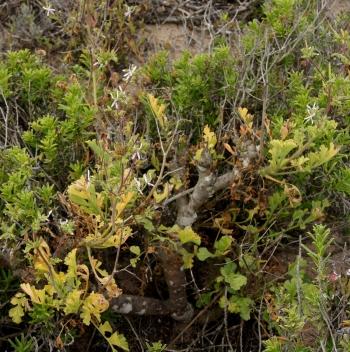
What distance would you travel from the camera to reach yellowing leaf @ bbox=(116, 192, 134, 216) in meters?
2.37

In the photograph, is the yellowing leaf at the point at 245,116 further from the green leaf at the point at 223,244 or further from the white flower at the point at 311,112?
the green leaf at the point at 223,244

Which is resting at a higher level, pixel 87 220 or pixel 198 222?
pixel 87 220

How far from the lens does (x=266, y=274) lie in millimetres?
3094

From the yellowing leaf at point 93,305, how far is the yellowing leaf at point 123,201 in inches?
14.0

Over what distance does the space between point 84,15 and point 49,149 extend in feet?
3.13

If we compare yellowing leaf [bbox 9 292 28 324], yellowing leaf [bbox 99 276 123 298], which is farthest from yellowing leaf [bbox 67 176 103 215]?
yellowing leaf [bbox 9 292 28 324]

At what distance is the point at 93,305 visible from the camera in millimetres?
2557

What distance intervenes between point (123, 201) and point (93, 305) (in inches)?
17.5

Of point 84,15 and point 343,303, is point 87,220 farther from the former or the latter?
point 84,15

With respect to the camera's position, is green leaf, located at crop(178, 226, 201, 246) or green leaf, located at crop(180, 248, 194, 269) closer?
green leaf, located at crop(178, 226, 201, 246)

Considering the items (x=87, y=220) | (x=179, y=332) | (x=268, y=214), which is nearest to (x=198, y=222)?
(x=268, y=214)

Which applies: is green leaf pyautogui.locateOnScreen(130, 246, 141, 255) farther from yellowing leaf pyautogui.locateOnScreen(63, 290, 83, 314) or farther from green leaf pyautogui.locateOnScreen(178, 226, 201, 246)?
yellowing leaf pyautogui.locateOnScreen(63, 290, 83, 314)

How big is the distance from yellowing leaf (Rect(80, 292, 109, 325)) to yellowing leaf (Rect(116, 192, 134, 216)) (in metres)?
0.36

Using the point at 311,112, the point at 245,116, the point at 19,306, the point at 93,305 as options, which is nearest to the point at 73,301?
the point at 93,305
